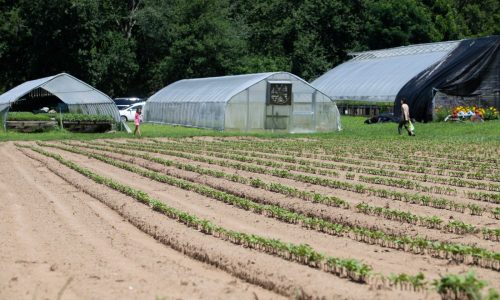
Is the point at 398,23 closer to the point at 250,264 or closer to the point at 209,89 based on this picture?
the point at 209,89

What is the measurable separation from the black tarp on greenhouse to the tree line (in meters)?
16.7

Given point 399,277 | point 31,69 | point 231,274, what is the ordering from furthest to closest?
1. point 31,69
2. point 231,274
3. point 399,277

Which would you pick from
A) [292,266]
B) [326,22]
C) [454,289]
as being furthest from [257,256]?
[326,22]

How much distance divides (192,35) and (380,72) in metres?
14.2

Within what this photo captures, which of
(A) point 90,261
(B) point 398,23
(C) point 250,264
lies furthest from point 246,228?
(B) point 398,23

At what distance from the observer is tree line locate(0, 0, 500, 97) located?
57562mm

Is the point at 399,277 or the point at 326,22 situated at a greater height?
the point at 326,22

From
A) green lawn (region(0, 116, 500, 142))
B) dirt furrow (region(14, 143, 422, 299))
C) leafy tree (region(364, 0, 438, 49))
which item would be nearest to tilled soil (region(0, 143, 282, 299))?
dirt furrow (region(14, 143, 422, 299))

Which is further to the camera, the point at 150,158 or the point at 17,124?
the point at 17,124

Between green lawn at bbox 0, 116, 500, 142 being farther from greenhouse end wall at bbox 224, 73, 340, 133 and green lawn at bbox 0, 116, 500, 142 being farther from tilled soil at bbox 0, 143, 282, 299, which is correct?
tilled soil at bbox 0, 143, 282, 299

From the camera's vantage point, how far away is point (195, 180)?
54.0ft

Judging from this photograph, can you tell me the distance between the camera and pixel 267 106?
→ 124 feet

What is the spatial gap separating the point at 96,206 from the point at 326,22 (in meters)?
54.1

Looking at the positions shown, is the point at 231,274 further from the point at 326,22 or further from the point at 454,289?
the point at 326,22
